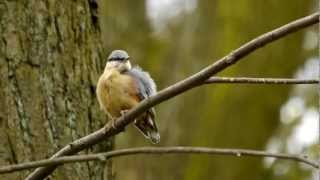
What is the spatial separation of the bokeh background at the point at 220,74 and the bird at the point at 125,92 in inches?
51.7

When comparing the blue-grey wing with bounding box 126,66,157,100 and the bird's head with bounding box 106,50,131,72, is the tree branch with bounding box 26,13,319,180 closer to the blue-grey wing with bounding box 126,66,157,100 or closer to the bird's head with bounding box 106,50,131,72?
the blue-grey wing with bounding box 126,66,157,100

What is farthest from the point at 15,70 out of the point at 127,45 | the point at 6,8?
the point at 127,45

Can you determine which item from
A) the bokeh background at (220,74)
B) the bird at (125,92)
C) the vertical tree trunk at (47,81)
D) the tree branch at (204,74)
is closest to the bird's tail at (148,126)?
the bird at (125,92)

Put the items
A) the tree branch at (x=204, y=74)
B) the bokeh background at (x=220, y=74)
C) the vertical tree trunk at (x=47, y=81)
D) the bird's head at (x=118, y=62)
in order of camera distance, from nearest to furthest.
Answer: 1. the tree branch at (x=204, y=74)
2. the vertical tree trunk at (x=47, y=81)
3. the bird's head at (x=118, y=62)
4. the bokeh background at (x=220, y=74)

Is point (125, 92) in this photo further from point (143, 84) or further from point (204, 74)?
point (204, 74)

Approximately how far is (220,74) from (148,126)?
1785 mm

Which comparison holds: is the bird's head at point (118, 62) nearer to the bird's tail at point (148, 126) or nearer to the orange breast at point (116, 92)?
the orange breast at point (116, 92)

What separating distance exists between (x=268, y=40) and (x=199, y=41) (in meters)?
3.40

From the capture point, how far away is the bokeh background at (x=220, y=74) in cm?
400

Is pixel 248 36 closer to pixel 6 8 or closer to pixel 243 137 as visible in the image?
pixel 243 137

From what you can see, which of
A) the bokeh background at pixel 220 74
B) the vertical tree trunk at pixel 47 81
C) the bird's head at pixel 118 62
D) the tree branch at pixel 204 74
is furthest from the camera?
the bokeh background at pixel 220 74

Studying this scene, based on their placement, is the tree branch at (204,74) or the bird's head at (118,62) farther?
the bird's head at (118,62)

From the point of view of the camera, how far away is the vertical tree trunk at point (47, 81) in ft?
6.95

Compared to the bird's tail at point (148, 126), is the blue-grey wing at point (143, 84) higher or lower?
higher
